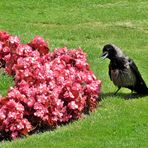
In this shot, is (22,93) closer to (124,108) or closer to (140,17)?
(124,108)

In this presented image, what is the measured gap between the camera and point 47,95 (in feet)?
34.3

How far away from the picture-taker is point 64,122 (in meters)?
10.7

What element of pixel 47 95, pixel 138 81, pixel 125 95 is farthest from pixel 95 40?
pixel 47 95

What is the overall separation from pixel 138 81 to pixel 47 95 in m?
2.38

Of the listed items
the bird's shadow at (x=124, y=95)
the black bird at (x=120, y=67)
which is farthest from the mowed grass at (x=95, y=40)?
the black bird at (x=120, y=67)

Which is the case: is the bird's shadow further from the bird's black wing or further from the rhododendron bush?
the rhododendron bush

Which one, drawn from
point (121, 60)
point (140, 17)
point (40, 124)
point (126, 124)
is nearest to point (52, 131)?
point (40, 124)

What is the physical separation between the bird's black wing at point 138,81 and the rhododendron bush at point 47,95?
0.96 metres

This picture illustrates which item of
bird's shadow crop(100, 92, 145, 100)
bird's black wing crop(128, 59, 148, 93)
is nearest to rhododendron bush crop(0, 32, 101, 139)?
bird's shadow crop(100, 92, 145, 100)

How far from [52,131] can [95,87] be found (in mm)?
1324

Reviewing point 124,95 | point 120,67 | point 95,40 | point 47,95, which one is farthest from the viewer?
point 95,40

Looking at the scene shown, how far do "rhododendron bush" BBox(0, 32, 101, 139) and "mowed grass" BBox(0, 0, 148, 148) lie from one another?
0.82ft

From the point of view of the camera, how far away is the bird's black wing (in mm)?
11952

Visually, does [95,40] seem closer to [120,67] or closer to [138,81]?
[138,81]
